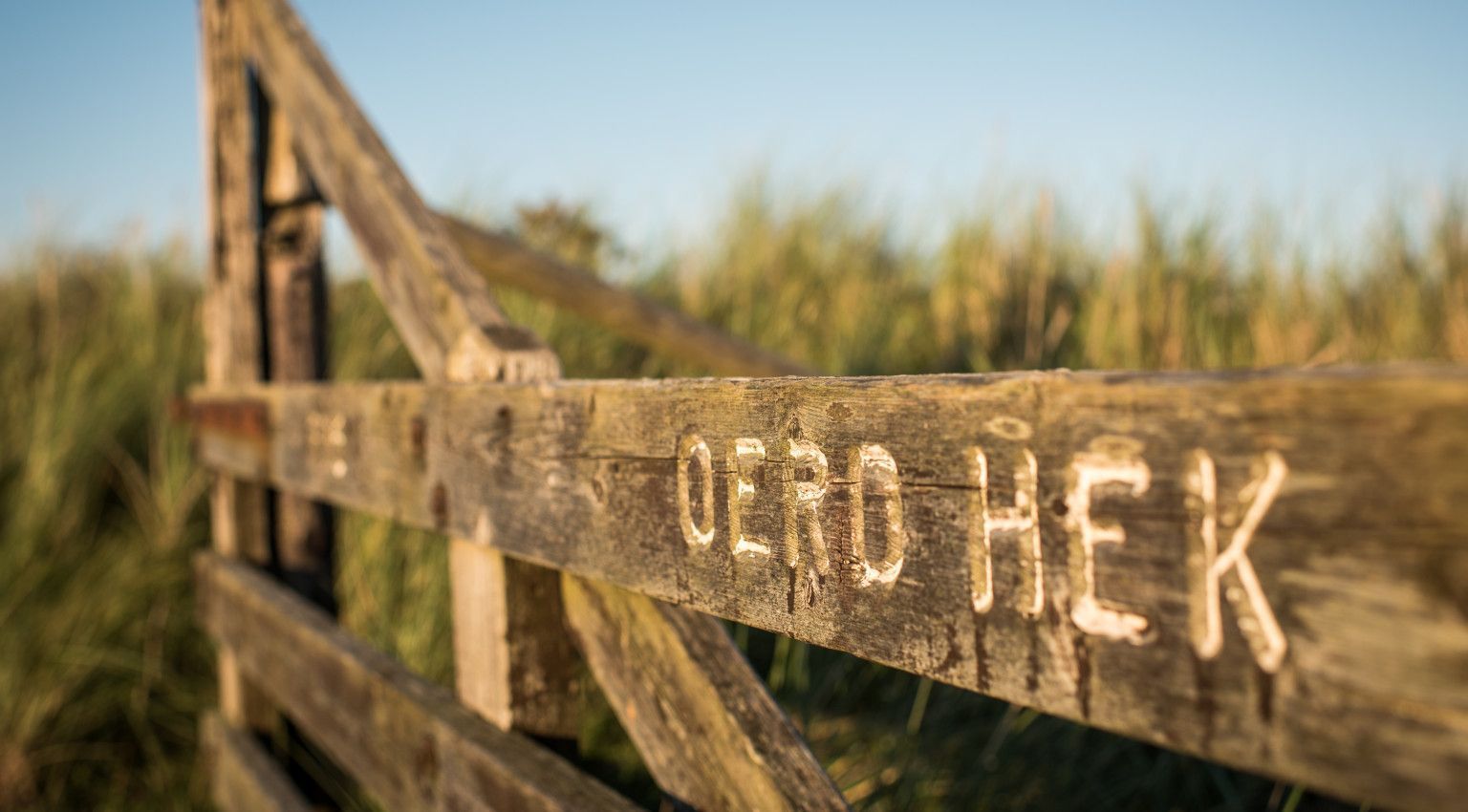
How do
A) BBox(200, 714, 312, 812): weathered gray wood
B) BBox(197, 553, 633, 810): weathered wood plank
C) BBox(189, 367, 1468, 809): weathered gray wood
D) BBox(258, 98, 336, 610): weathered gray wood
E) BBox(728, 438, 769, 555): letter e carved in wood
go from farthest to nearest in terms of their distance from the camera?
BBox(258, 98, 336, 610): weathered gray wood < BBox(200, 714, 312, 812): weathered gray wood < BBox(197, 553, 633, 810): weathered wood plank < BBox(728, 438, 769, 555): letter e carved in wood < BBox(189, 367, 1468, 809): weathered gray wood

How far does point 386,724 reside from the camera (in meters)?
1.85

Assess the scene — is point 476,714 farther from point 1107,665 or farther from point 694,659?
point 1107,665

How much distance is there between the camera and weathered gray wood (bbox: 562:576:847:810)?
3.84 ft

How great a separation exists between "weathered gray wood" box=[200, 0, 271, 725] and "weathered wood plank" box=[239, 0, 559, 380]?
382mm

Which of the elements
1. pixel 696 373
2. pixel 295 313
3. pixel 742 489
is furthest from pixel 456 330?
pixel 696 373

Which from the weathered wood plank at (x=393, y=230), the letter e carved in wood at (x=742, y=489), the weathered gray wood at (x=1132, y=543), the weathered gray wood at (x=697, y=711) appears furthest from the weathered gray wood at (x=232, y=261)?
the letter e carved in wood at (x=742, y=489)

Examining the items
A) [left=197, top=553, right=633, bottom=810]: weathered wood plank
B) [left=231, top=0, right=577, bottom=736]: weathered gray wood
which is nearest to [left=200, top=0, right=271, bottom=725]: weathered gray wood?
[left=197, top=553, right=633, bottom=810]: weathered wood plank

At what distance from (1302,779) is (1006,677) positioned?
20cm

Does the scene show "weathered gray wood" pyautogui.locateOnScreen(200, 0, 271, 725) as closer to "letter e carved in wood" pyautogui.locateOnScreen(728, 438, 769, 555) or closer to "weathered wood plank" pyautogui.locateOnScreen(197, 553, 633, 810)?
"weathered wood plank" pyautogui.locateOnScreen(197, 553, 633, 810)

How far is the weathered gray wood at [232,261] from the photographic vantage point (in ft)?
9.75

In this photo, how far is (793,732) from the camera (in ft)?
3.96

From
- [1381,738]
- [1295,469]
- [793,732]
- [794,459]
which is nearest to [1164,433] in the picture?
[1295,469]

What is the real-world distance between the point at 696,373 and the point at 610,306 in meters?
0.82

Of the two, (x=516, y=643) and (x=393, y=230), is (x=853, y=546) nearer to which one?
(x=516, y=643)
